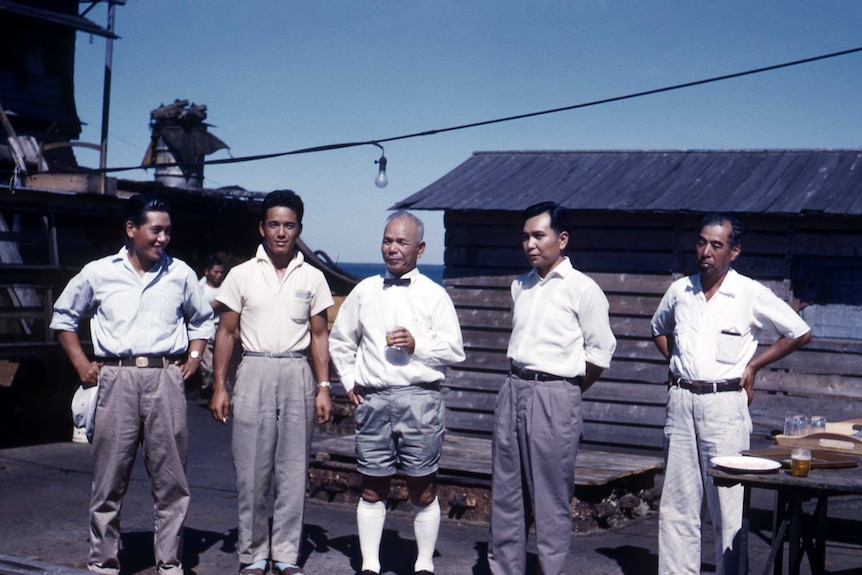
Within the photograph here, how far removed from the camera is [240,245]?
14.6 metres

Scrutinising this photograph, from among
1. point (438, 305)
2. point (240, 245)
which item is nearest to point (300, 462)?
point (438, 305)

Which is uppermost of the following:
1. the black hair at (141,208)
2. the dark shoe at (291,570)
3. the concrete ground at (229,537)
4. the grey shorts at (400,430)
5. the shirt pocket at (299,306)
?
the black hair at (141,208)

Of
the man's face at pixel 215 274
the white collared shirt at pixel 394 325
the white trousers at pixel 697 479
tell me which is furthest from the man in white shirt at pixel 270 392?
the man's face at pixel 215 274

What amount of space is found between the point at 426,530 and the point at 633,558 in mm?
1738

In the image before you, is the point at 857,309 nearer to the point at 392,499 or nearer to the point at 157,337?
the point at 392,499

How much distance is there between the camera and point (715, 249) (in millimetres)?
5242

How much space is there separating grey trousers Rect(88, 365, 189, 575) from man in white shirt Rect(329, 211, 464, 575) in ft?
3.21

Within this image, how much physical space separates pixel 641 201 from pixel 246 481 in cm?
626

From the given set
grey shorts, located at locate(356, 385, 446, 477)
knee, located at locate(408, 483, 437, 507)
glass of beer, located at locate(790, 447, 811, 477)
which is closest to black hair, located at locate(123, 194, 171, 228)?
grey shorts, located at locate(356, 385, 446, 477)

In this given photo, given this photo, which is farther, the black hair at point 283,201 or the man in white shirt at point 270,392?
the black hair at point 283,201

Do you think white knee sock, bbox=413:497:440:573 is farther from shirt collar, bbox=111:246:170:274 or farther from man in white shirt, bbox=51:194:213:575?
shirt collar, bbox=111:246:170:274

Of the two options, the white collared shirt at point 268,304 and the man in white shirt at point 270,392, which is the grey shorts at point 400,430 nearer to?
the man in white shirt at point 270,392

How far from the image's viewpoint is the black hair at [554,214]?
5227 millimetres

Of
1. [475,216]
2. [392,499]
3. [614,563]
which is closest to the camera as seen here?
[614,563]
